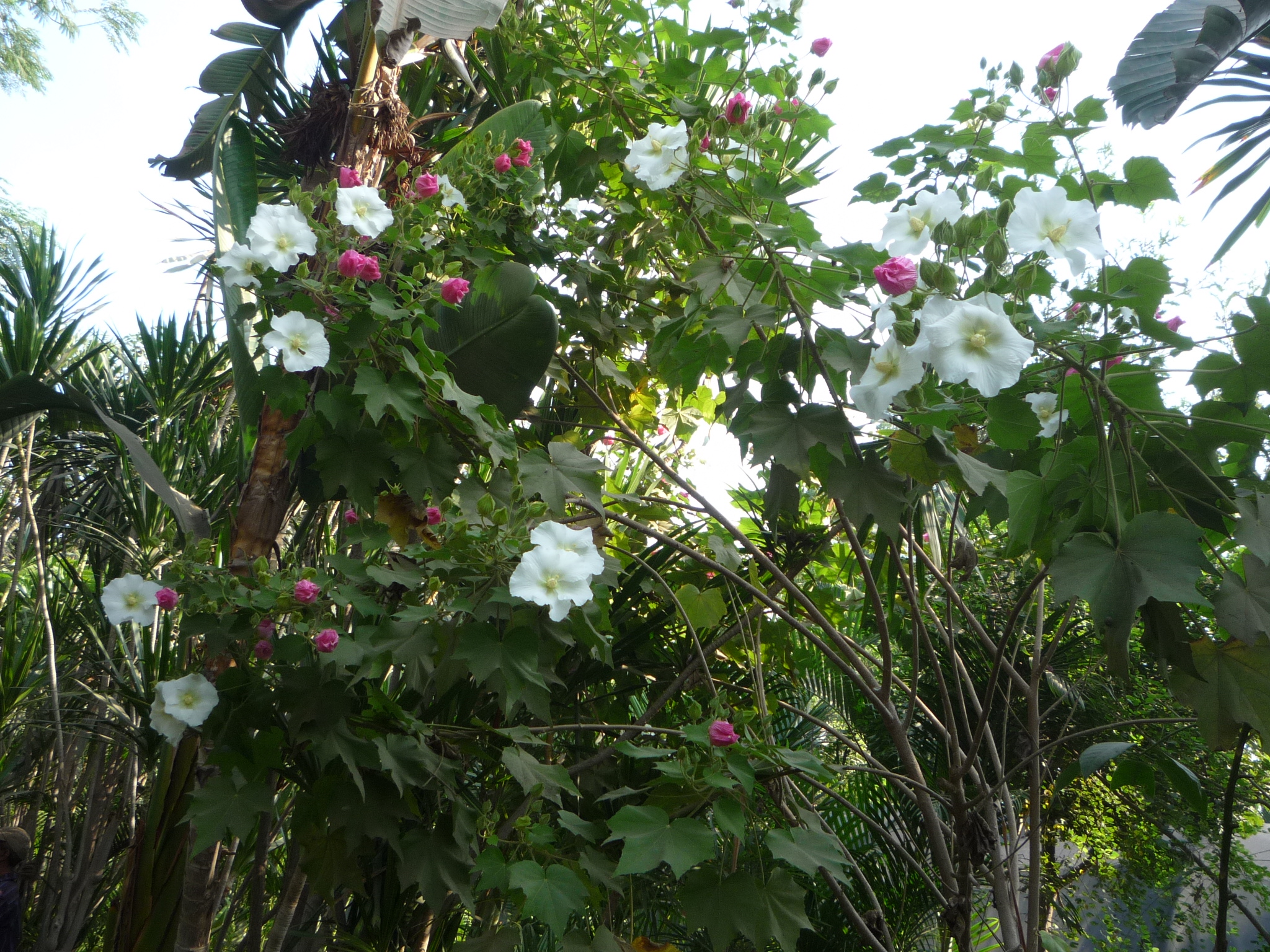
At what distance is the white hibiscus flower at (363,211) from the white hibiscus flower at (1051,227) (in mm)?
905

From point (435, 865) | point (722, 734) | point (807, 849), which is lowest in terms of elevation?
point (435, 865)

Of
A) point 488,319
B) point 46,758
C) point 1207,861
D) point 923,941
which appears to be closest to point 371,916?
point 488,319

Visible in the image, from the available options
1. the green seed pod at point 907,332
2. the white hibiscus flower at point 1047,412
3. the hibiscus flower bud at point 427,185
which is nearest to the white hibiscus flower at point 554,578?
the green seed pod at point 907,332

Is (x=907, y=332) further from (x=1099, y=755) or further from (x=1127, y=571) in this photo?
(x=1099, y=755)

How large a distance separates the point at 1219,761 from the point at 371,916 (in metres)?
3.79

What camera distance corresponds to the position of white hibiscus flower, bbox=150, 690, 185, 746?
1.25 m

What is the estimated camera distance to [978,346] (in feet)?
2.39

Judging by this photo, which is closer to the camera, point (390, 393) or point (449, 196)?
point (390, 393)

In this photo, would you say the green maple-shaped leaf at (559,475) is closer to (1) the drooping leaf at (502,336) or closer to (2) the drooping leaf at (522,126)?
(1) the drooping leaf at (502,336)

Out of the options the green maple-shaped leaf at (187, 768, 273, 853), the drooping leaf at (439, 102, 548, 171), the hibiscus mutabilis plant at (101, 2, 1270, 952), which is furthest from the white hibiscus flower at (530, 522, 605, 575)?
the drooping leaf at (439, 102, 548, 171)

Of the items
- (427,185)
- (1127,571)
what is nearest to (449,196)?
(427,185)

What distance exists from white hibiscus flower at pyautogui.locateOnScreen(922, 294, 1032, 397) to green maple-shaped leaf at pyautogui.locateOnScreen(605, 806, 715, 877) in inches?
24.8

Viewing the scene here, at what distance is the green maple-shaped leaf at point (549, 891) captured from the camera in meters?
1.04

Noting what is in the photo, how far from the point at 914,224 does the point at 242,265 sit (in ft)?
3.13
